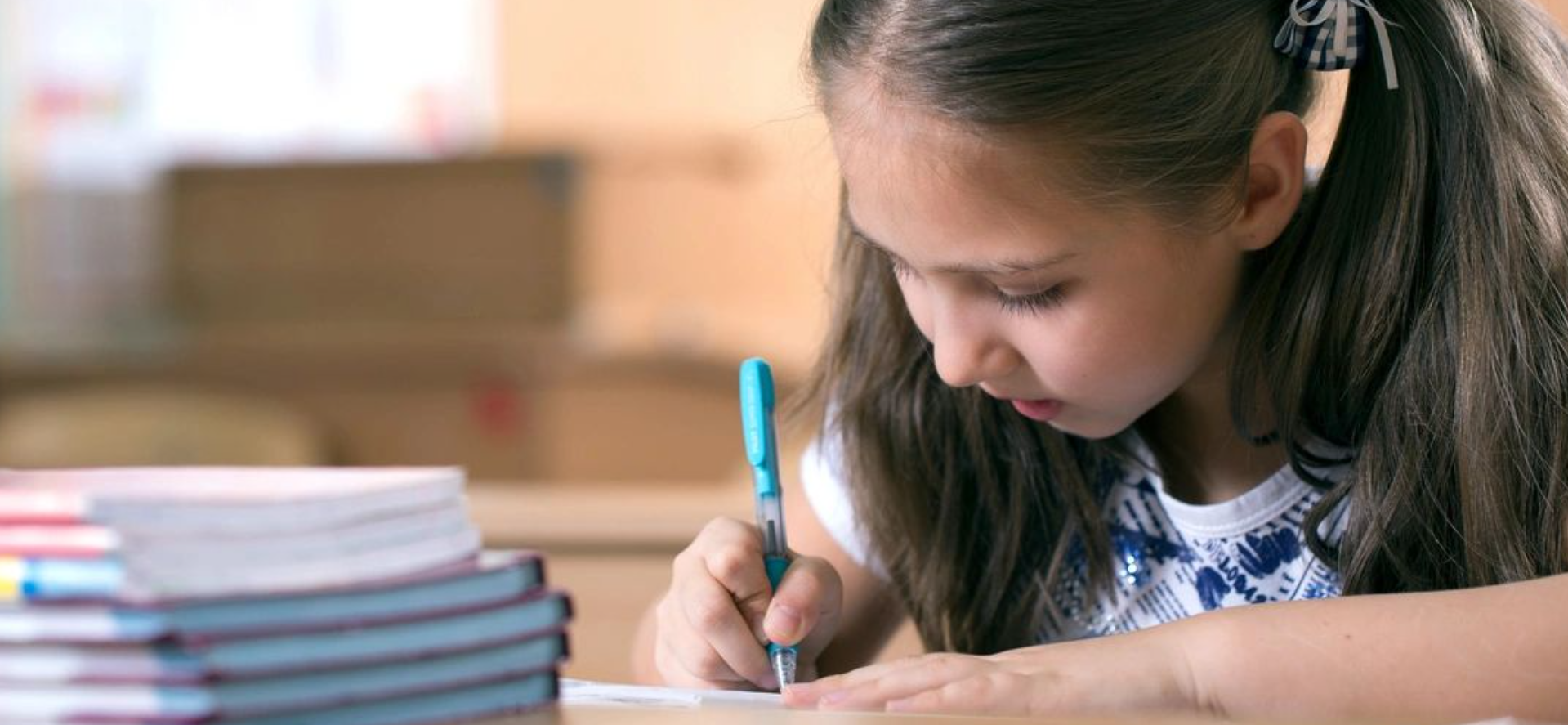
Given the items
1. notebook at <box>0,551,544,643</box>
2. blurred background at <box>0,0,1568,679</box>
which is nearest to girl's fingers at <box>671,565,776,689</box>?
notebook at <box>0,551,544,643</box>

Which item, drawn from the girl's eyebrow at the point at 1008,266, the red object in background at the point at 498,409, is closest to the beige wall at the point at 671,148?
the red object in background at the point at 498,409

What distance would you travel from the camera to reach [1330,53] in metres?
0.97

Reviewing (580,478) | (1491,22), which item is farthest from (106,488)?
(580,478)

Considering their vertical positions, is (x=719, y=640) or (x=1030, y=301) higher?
(x=1030, y=301)

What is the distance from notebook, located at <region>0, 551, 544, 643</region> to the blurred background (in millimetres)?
2486

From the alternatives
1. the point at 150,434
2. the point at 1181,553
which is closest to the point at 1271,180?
the point at 1181,553

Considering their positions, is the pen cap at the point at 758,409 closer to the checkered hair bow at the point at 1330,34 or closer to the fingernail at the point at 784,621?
the fingernail at the point at 784,621

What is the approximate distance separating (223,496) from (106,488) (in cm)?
8

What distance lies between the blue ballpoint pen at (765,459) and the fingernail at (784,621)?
28mm

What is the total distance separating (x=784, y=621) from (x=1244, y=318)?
0.32 metres

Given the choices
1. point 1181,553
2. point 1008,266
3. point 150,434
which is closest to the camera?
point 1008,266

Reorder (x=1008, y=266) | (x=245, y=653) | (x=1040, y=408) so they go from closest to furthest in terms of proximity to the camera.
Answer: (x=245, y=653) → (x=1008, y=266) → (x=1040, y=408)

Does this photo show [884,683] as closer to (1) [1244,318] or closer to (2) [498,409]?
(1) [1244,318]

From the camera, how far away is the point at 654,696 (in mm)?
831
